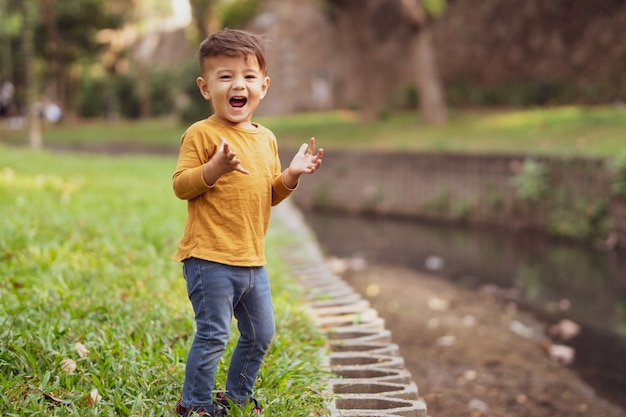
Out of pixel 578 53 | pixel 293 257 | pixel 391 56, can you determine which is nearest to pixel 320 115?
pixel 391 56

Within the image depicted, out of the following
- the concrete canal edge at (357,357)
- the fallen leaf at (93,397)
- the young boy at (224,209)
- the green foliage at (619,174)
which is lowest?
the concrete canal edge at (357,357)

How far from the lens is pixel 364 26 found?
22500 millimetres

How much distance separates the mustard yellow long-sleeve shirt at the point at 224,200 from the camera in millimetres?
2836

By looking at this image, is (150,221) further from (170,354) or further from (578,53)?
(578,53)

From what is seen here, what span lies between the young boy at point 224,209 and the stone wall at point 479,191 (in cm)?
805

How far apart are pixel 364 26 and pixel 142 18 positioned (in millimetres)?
13996

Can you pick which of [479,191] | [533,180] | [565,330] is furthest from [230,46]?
[479,191]

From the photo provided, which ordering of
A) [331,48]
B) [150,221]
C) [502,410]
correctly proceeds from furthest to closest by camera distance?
[331,48], [150,221], [502,410]

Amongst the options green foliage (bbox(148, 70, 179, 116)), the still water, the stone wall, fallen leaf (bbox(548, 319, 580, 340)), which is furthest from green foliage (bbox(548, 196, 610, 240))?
green foliage (bbox(148, 70, 179, 116))

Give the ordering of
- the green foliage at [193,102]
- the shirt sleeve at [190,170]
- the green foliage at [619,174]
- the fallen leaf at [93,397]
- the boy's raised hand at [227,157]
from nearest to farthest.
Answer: the boy's raised hand at [227,157], the shirt sleeve at [190,170], the fallen leaf at [93,397], the green foliage at [619,174], the green foliage at [193,102]

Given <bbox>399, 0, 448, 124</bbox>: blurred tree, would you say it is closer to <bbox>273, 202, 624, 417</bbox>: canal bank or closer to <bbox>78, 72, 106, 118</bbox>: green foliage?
<bbox>273, 202, 624, 417</bbox>: canal bank

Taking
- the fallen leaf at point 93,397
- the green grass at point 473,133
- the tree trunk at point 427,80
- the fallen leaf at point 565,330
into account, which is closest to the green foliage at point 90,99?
the green grass at point 473,133

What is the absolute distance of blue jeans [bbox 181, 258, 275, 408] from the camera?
9.29 feet

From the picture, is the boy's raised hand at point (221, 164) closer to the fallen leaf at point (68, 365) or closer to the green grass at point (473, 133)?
the fallen leaf at point (68, 365)
